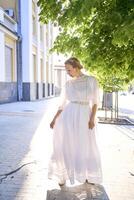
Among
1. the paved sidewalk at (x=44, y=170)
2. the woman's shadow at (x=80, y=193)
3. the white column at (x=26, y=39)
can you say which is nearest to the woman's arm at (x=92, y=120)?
the paved sidewalk at (x=44, y=170)

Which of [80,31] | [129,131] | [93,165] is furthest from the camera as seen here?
[129,131]

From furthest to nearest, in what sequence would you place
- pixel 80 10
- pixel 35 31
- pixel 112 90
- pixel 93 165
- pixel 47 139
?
pixel 35 31
pixel 112 90
pixel 47 139
pixel 93 165
pixel 80 10

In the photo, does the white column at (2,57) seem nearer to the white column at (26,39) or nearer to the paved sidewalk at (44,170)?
the white column at (26,39)

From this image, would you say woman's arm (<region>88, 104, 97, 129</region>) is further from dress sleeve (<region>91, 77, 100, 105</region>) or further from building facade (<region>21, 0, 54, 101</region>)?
building facade (<region>21, 0, 54, 101</region>)

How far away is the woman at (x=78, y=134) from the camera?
17.5ft

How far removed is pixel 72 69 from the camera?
17.7 feet

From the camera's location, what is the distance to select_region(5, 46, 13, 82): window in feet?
92.0

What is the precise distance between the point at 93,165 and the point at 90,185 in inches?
15.1

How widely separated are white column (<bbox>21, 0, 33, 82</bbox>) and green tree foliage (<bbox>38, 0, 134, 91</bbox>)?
24.8 m

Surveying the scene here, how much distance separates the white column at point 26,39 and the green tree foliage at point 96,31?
2480 centimetres

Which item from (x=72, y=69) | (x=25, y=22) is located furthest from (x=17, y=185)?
(x=25, y=22)

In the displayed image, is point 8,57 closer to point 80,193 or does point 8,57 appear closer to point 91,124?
point 91,124

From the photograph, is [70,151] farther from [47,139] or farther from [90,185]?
[47,139]

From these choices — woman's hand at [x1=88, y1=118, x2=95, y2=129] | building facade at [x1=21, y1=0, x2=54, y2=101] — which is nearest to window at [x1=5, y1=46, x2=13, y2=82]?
building facade at [x1=21, y1=0, x2=54, y2=101]
